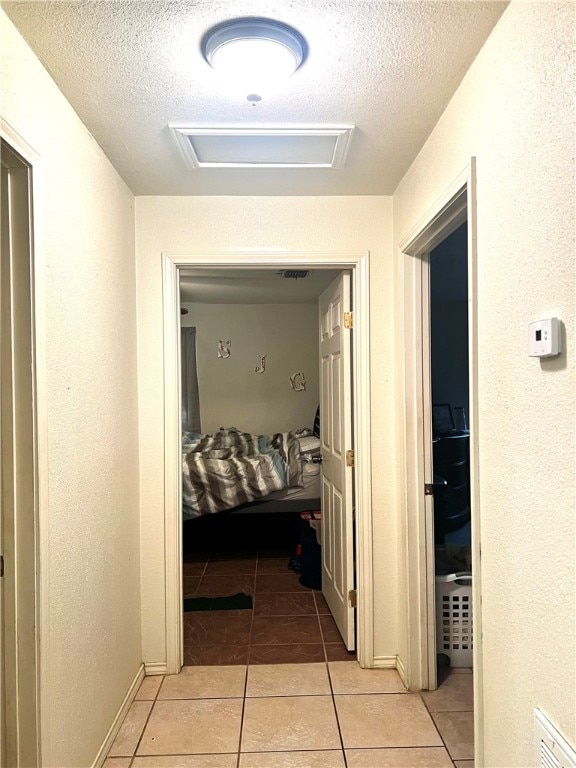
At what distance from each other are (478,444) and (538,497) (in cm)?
34

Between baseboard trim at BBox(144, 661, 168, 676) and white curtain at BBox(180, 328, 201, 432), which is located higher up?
white curtain at BBox(180, 328, 201, 432)

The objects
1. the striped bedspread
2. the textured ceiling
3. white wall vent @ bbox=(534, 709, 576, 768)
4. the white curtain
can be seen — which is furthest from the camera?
the white curtain

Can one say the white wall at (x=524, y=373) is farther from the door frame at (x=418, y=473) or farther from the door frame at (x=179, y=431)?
the door frame at (x=179, y=431)

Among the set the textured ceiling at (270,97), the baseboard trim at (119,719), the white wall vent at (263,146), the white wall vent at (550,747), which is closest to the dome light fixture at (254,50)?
the textured ceiling at (270,97)

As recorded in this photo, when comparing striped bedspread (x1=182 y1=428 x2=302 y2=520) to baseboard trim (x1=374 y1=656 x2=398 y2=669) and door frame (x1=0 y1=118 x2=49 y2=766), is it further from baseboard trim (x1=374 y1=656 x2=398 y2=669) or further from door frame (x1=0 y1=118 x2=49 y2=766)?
door frame (x1=0 y1=118 x2=49 y2=766)

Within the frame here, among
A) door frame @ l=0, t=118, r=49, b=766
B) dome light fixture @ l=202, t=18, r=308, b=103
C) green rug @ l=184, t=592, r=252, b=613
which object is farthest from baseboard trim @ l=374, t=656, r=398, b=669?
dome light fixture @ l=202, t=18, r=308, b=103

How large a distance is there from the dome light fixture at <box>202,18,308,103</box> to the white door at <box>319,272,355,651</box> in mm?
1227

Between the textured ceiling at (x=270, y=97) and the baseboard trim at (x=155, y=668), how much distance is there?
2376 millimetres

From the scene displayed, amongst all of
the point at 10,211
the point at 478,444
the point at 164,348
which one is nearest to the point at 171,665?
Answer: the point at 164,348

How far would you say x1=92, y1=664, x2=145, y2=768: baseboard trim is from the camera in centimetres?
177

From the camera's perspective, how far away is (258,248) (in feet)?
7.82

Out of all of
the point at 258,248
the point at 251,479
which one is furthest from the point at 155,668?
the point at 258,248

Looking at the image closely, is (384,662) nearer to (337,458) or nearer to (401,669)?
(401,669)

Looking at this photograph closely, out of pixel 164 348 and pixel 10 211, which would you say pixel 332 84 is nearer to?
pixel 10 211
